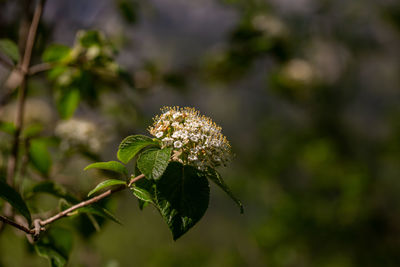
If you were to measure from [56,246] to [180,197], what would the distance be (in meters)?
0.53

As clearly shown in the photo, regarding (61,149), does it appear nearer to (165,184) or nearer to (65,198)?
(65,198)

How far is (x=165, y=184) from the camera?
2.28ft

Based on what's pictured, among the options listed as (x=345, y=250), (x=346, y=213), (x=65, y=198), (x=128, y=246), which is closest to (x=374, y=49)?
(x=346, y=213)

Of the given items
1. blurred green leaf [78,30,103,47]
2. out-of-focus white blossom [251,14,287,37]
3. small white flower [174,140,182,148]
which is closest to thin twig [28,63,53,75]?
blurred green leaf [78,30,103,47]

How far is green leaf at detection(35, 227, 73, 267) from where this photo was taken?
3.09ft

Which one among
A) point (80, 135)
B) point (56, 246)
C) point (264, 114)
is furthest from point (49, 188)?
point (264, 114)

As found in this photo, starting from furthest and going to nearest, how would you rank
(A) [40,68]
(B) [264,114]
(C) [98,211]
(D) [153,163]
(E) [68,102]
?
(B) [264,114], (E) [68,102], (A) [40,68], (C) [98,211], (D) [153,163]

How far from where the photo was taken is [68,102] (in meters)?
1.51

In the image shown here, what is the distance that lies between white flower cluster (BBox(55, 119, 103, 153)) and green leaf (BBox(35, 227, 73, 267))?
77 cm

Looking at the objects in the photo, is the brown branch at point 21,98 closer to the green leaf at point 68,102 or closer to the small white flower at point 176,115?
the green leaf at point 68,102

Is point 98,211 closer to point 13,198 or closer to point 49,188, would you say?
point 13,198

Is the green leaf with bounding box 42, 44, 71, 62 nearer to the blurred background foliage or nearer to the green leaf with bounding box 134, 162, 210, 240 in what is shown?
the blurred background foliage

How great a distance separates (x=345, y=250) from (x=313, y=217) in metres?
0.97

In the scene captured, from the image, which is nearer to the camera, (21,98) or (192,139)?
(192,139)
